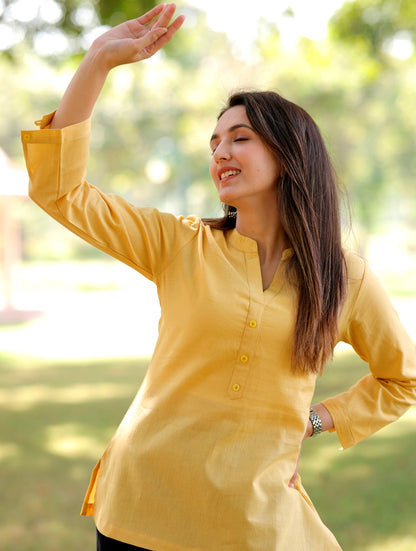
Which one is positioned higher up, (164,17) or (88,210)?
(164,17)

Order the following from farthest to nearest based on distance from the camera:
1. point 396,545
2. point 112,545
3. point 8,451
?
point 8,451, point 396,545, point 112,545

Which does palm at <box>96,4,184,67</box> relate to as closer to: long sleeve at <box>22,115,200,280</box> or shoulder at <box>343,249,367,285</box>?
long sleeve at <box>22,115,200,280</box>

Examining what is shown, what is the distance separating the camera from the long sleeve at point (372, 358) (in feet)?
5.66

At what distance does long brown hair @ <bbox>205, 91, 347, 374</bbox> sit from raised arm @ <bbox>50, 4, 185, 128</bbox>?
315 millimetres

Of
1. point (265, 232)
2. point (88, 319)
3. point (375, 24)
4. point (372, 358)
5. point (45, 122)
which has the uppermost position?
point (375, 24)

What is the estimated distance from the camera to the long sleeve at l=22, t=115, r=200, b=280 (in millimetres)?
1461

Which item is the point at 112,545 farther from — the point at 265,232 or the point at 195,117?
the point at 195,117

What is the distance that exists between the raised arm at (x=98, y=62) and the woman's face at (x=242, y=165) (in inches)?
11.5

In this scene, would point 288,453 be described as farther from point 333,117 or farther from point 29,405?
point 333,117

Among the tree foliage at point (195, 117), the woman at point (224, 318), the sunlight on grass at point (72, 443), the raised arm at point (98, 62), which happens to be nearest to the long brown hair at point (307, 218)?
the woman at point (224, 318)

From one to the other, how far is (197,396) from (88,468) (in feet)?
11.2

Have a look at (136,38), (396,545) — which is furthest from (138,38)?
(396,545)

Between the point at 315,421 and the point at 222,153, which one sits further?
the point at 315,421

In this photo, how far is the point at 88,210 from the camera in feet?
5.01
